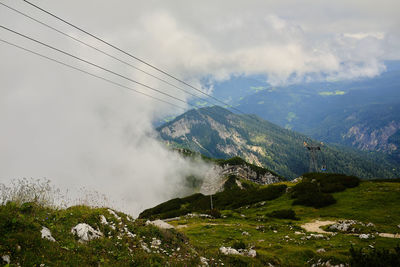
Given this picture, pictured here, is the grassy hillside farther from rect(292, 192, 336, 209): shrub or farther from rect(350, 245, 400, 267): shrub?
rect(292, 192, 336, 209): shrub

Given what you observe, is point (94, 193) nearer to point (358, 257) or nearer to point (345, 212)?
point (358, 257)

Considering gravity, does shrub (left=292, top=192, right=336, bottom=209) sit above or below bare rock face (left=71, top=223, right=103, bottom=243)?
below

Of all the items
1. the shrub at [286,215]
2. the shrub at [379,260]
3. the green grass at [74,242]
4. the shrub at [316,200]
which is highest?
the green grass at [74,242]

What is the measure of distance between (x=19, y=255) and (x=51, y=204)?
6.92m

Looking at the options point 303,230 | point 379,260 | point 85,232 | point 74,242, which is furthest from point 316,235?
point 74,242

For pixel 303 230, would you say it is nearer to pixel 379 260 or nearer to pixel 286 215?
pixel 286 215

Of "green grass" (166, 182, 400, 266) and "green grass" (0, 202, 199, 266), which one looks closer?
"green grass" (0, 202, 199, 266)

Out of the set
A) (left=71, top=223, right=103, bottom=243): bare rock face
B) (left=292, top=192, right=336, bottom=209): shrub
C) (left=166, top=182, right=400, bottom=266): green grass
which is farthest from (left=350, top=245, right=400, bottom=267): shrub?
(left=292, top=192, right=336, bottom=209): shrub

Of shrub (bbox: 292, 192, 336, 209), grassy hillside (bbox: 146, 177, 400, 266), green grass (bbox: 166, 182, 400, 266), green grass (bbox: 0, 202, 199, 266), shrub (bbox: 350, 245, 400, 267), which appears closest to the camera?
green grass (bbox: 0, 202, 199, 266)

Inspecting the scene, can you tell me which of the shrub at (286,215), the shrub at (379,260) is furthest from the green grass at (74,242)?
the shrub at (286,215)

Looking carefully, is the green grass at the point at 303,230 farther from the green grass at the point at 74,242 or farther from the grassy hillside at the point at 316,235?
the green grass at the point at 74,242

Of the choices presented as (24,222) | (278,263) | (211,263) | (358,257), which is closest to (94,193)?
(24,222)

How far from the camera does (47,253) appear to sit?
30.8 feet

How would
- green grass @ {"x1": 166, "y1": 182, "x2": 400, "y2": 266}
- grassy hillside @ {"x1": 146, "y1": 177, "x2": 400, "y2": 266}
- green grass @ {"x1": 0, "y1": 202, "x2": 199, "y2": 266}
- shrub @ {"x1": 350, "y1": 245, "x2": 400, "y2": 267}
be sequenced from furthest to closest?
green grass @ {"x1": 166, "y1": 182, "x2": 400, "y2": 266} < grassy hillside @ {"x1": 146, "y1": 177, "x2": 400, "y2": 266} < shrub @ {"x1": 350, "y1": 245, "x2": 400, "y2": 267} < green grass @ {"x1": 0, "y1": 202, "x2": 199, "y2": 266}
